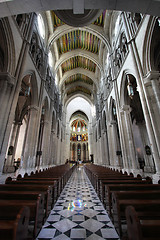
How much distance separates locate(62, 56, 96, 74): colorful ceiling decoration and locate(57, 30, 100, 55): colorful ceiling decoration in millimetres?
2179

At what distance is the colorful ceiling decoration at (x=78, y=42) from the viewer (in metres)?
14.4

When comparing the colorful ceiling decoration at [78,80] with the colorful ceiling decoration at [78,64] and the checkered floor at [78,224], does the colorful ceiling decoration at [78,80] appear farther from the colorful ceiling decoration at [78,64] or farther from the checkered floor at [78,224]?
the checkered floor at [78,224]

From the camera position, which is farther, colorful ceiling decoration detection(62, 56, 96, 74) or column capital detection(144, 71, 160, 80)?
colorful ceiling decoration detection(62, 56, 96, 74)

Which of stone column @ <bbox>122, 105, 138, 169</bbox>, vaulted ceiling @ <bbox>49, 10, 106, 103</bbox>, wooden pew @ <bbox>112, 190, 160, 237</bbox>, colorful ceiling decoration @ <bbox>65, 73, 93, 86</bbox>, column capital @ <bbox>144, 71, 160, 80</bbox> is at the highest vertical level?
colorful ceiling decoration @ <bbox>65, 73, 93, 86</bbox>

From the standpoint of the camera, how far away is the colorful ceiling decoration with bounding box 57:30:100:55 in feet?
47.1

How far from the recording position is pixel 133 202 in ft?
5.82

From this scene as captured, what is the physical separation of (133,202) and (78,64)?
69.8ft

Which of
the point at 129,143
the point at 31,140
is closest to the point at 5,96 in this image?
the point at 31,140

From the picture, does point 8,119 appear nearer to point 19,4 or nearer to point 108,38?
point 19,4

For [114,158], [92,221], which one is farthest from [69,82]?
[92,221]

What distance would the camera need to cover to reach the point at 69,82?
2317 cm

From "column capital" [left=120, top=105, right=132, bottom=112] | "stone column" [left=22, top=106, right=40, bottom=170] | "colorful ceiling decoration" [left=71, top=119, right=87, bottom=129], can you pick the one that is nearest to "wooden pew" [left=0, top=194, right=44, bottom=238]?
"stone column" [left=22, top=106, right=40, bottom=170]

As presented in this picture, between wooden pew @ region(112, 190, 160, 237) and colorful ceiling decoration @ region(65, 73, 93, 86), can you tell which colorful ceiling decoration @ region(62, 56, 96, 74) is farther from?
wooden pew @ region(112, 190, 160, 237)

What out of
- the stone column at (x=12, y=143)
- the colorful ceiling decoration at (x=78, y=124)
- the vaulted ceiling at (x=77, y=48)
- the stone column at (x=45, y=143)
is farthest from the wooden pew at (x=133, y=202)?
the colorful ceiling decoration at (x=78, y=124)
